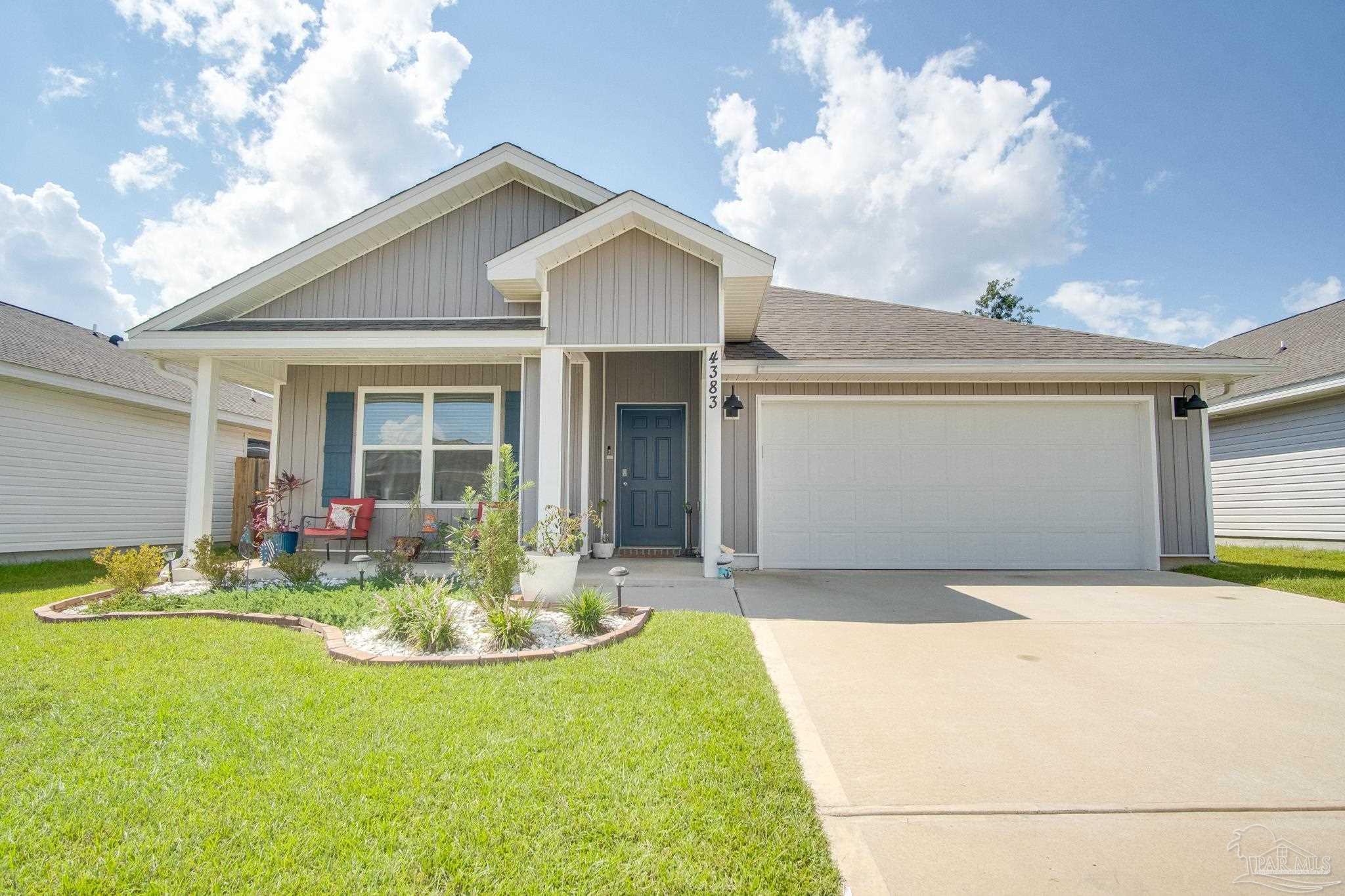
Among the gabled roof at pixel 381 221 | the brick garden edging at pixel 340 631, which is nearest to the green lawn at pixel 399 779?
the brick garden edging at pixel 340 631

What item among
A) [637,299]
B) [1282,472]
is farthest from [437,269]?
[1282,472]

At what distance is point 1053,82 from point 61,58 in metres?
16.0

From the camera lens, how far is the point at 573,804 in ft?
6.95

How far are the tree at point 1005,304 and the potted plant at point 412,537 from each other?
88.3ft

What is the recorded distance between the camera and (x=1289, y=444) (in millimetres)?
10477

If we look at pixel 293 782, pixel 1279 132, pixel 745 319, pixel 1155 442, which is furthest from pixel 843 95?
pixel 293 782

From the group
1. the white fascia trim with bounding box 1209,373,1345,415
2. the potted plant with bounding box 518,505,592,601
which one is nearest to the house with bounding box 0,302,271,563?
the potted plant with bounding box 518,505,592,601

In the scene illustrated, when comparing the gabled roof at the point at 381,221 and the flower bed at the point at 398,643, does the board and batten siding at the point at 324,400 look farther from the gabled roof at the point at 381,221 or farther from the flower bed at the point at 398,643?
the flower bed at the point at 398,643

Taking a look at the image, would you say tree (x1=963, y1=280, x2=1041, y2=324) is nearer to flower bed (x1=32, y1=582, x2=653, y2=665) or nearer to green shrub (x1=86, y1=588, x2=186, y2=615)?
flower bed (x1=32, y1=582, x2=653, y2=665)

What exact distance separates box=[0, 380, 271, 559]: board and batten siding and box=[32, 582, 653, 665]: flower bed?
4568 mm

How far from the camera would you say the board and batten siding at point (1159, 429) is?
26.0 ft

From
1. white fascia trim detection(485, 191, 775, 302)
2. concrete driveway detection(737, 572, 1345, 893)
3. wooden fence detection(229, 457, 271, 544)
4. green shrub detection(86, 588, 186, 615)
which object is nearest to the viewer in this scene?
concrete driveway detection(737, 572, 1345, 893)

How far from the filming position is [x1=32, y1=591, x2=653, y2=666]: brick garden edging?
3768 mm

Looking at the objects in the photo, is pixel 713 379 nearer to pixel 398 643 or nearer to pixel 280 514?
pixel 398 643
